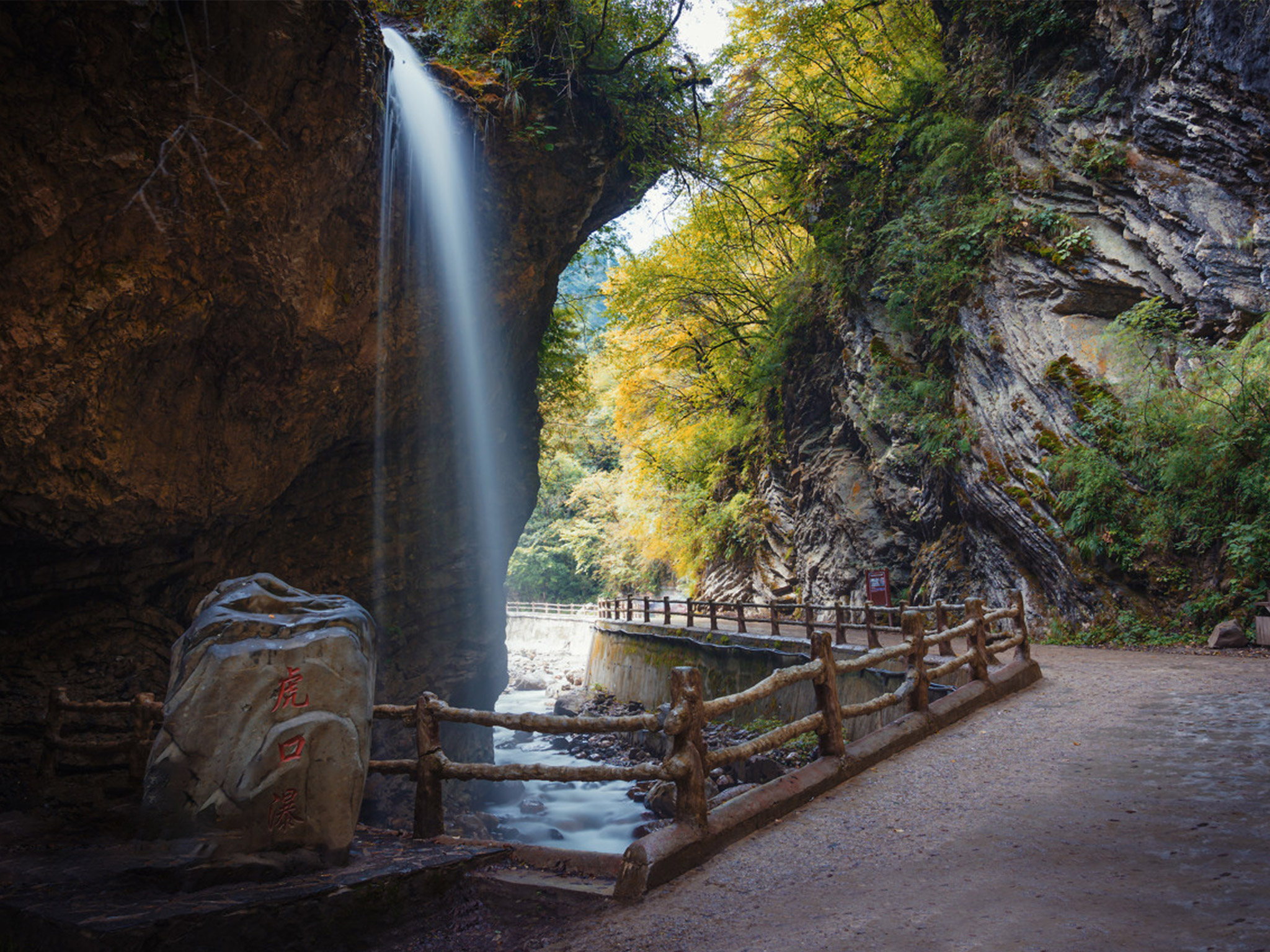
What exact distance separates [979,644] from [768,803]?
4.06 metres

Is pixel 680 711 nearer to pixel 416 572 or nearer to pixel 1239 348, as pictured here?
pixel 416 572

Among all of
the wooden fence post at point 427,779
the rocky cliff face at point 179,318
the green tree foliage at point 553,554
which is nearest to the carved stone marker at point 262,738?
the wooden fence post at point 427,779

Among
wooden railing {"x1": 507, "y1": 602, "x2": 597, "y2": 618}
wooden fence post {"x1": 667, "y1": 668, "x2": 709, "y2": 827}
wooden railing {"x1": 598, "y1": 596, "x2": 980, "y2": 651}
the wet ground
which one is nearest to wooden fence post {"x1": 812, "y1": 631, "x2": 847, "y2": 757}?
the wet ground

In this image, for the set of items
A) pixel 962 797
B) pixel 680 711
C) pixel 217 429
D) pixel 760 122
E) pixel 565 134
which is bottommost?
pixel 962 797

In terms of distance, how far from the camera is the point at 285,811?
3672 mm

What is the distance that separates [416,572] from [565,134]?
7.56 metres

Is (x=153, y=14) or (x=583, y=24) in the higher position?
(x=583, y=24)

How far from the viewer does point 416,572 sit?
1180 cm

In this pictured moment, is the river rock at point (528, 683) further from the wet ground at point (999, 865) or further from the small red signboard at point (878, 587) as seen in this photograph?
the wet ground at point (999, 865)

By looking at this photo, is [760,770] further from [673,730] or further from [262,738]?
[262,738]

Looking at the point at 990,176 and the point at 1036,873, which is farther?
the point at 990,176

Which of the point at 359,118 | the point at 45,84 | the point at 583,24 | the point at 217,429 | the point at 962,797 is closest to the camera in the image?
the point at 962,797

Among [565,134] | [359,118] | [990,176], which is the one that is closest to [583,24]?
[565,134]

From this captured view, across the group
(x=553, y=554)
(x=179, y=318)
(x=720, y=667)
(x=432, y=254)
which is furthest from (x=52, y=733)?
(x=553, y=554)
